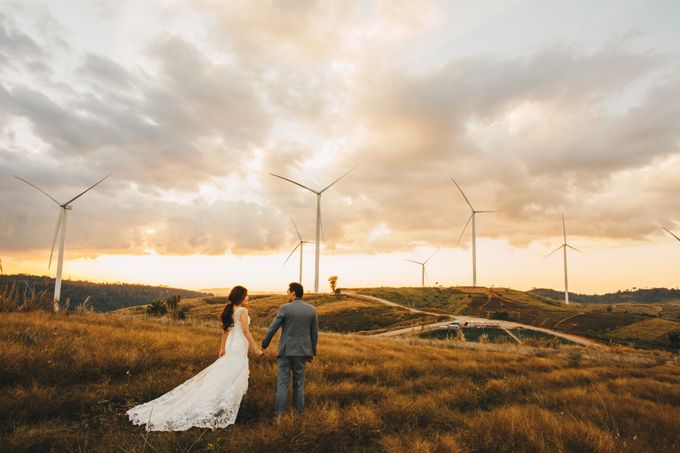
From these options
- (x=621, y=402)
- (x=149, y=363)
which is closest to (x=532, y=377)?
(x=621, y=402)

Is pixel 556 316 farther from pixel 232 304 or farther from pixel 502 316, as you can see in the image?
pixel 232 304

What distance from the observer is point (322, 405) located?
1034cm

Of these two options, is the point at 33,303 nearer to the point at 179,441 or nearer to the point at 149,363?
the point at 149,363

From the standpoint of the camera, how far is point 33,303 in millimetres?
21125

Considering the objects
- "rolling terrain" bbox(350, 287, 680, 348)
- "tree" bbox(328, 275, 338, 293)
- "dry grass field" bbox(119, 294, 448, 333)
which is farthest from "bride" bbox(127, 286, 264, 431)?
"tree" bbox(328, 275, 338, 293)

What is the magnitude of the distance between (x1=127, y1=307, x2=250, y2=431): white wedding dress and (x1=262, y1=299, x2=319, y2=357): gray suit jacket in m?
0.84

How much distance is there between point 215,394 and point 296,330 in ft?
7.98

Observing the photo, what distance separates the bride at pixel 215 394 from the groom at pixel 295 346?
0.73 metres

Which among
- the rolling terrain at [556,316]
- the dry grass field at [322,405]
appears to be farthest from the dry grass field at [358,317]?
the dry grass field at [322,405]

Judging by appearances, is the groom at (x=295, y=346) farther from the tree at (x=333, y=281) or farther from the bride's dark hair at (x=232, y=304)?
the tree at (x=333, y=281)

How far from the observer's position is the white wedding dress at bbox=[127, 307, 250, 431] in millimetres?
8594

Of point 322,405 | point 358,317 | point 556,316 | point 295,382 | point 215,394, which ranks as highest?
point 295,382

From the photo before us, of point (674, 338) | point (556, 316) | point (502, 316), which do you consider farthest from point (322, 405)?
point (556, 316)

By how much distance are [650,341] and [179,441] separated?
240ft
